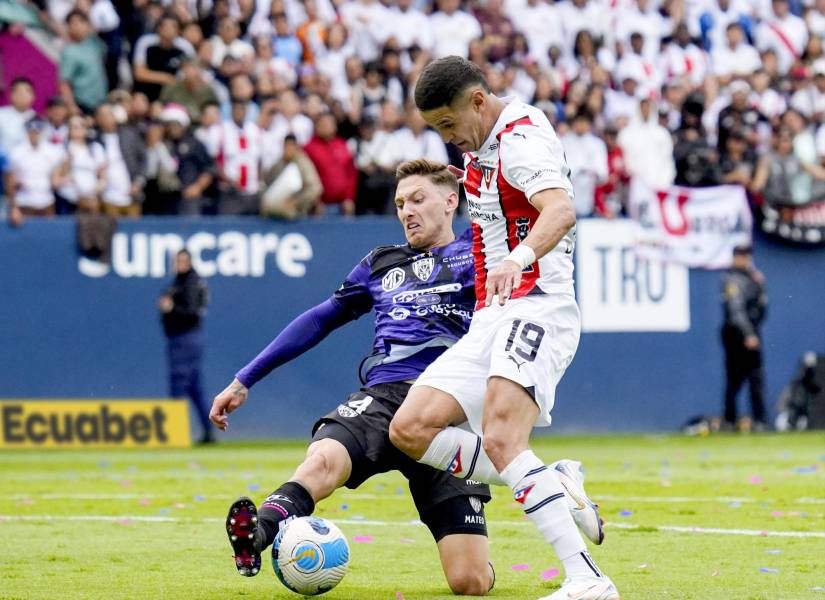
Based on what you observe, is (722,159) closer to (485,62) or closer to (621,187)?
(621,187)

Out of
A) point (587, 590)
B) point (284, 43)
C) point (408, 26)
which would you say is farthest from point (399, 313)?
point (408, 26)

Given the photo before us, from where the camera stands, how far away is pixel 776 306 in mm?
21297

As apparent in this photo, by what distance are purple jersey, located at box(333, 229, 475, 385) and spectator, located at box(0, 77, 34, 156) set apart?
11294mm

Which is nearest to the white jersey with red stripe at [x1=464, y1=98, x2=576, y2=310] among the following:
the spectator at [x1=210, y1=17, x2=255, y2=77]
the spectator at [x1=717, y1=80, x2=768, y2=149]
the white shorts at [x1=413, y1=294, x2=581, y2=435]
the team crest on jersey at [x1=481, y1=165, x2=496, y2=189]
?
the team crest on jersey at [x1=481, y1=165, x2=496, y2=189]

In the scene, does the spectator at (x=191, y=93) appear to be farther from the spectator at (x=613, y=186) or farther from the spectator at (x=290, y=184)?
the spectator at (x=613, y=186)

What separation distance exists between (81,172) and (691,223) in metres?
8.30

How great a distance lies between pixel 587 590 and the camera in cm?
598

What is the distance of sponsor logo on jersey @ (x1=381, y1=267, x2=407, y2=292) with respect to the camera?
25.5ft

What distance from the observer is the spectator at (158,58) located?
19.5m

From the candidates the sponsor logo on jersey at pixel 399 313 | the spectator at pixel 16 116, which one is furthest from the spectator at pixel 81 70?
the sponsor logo on jersey at pixel 399 313

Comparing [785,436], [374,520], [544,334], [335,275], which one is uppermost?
[544,334]

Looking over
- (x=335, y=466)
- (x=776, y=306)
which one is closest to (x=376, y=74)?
(x=776, y=306)

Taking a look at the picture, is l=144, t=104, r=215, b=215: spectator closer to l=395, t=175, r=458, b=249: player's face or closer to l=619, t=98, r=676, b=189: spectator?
l=619, t=98, r=676, b=189: spectator

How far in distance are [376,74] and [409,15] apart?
182cm
